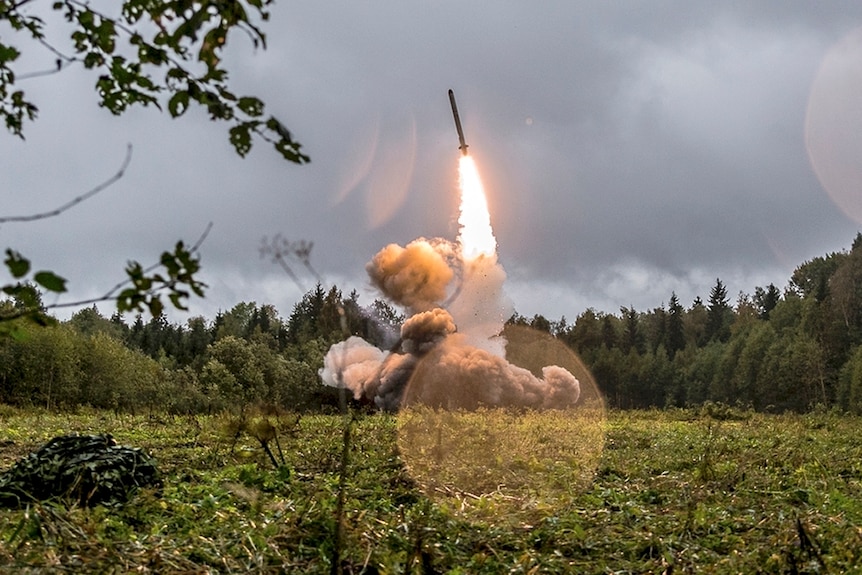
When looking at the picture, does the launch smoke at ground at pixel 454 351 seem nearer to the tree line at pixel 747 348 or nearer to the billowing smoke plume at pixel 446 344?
the billowing smoke plume at pixel 446 344

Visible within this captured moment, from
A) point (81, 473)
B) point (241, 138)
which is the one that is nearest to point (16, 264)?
point (241, 138)

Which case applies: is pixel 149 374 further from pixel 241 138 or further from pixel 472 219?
pixel 241 138

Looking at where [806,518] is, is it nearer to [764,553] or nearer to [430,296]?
[764,553]

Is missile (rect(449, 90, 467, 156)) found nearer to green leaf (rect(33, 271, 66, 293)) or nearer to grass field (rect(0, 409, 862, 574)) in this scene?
grass field (rect(0, 409, 862, 574))

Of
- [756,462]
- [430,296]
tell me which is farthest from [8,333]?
[430,296]

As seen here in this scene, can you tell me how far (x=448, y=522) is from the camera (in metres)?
7.43

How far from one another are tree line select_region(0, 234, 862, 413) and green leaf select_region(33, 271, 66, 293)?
32893 mm

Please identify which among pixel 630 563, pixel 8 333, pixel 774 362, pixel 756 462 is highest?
pixel 774 362

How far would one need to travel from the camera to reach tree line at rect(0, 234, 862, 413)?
5472 cm

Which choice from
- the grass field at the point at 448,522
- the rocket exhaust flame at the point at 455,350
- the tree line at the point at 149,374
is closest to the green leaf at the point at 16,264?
the grass field at the point at 448,522

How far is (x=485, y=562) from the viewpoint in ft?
21.5

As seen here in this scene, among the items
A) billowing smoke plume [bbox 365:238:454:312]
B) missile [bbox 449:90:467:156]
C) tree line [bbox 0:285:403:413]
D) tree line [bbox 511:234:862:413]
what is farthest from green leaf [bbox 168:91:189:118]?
tree line [bbox 511:234:862:413]

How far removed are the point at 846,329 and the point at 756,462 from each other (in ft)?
210

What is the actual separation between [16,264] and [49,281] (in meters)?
0.14
